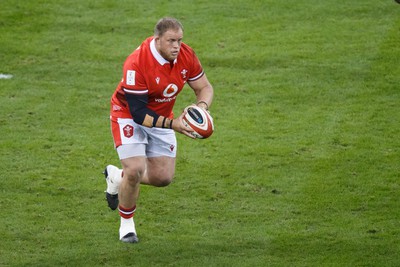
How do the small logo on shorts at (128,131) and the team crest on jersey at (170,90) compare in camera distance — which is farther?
the small logo on shorts at (128,131)

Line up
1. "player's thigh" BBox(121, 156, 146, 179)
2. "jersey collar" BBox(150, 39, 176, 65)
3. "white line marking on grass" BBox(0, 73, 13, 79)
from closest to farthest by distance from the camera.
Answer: "jersey collar" BBox(150, 39, 176, 65) < "player's thigh" BBox(121, 156, 146, 179) < "white line marking on grass" BBox(0, 73, 13, 79)

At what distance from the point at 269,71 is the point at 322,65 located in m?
0.89

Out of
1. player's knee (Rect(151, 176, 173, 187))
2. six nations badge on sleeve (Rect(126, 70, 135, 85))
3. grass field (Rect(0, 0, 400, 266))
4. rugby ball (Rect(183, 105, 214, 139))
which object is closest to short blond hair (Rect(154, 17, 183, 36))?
six nations badge on sleeve (Rect(126, 70, 135, 85))

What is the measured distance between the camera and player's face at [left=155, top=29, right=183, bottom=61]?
378 inches

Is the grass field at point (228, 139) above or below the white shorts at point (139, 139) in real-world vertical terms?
below

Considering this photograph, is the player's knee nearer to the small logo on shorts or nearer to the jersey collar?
the small logo on shorts

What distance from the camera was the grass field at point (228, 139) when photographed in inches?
400

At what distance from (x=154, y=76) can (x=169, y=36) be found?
18.2 inches

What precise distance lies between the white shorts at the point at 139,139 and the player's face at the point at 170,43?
851mm

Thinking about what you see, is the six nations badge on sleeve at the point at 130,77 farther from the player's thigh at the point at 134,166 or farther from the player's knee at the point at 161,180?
the player's knee at the point at 161,180

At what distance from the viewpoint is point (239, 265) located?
9.57m

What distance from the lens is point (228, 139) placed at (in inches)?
523

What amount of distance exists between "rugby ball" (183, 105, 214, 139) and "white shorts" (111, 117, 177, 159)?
0.73m

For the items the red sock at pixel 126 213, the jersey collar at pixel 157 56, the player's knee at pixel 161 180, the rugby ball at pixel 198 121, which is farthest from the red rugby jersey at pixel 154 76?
the red sock at pixel 126 213
